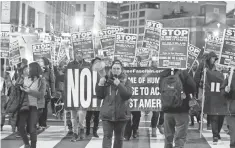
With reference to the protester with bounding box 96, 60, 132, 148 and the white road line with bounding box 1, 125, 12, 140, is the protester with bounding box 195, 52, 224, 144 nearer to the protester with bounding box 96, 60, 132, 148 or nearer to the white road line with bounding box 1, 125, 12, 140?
the protester with bounding box 96, 60, 132, 148

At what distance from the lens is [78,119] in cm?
1211

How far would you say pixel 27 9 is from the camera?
53.7 metres

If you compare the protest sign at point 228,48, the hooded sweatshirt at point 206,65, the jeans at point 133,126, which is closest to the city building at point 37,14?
the jeans at point 133,126

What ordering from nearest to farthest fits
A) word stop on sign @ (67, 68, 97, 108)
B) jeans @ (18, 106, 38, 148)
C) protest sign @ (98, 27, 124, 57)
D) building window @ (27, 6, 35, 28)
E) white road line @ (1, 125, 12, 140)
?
jeans @ (18, 106, 38, 148), word stop on sign @ (67, 68, 97, 108), white road line @ (1, 125, 12, 140), protest sign @ (98, 27, 124, 57), building window @ (27, 6, 35, 28)

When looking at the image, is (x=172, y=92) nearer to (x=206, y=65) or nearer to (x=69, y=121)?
(x=206, y=65)

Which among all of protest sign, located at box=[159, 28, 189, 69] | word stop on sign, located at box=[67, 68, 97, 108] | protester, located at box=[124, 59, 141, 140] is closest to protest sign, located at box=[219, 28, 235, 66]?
protest sign, located at box=[159, 28, 189, 69]

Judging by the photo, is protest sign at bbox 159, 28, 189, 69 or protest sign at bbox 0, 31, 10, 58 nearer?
protest sign at bbox 159, 28, 189, 69

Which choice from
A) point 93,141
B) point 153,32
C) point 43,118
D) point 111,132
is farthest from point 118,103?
point 153,32

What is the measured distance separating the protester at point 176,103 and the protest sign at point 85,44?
514cm

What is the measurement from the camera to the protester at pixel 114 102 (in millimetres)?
7711

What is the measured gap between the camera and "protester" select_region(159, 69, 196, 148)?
8.05m

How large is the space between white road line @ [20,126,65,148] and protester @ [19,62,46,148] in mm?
1368

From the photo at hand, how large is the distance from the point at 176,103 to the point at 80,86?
462 cm

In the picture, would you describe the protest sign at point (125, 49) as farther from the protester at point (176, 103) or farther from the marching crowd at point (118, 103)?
the protester at point (176, 103)
